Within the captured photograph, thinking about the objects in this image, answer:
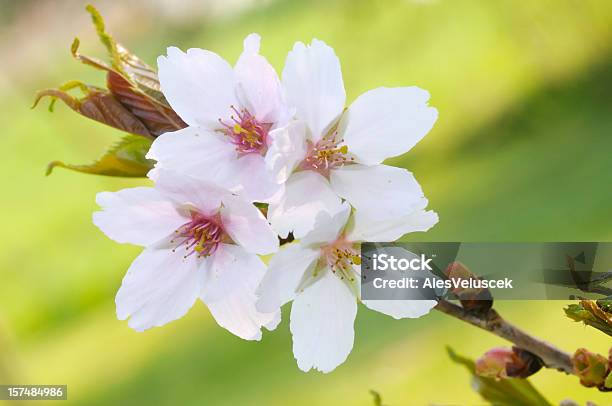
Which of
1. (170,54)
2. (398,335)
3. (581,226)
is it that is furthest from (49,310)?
(170,54)

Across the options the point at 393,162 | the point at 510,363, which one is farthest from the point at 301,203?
the point at 393,162

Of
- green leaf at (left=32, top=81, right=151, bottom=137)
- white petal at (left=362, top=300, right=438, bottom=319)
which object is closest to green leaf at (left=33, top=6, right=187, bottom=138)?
green leaf at (left=32, top=81, right=151, bottom=137)

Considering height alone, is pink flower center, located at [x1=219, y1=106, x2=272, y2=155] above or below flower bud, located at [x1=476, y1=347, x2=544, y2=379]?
above

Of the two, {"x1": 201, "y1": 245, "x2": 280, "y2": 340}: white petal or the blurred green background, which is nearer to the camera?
{"x1": 201, "y1": 245, "x2": 280, "y2": 340}: white petal

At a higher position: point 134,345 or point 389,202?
point 389,202

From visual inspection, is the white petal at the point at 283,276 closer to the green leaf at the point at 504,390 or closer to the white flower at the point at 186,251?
the white flower at the point at 186,251

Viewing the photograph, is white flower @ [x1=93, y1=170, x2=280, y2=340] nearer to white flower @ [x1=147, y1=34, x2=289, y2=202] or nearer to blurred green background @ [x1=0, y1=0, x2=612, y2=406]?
white flower @ [x1=147, y1=34, x2=289, y2=202]

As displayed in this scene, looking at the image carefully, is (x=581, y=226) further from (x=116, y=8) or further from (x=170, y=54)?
(x=116, y=8)
